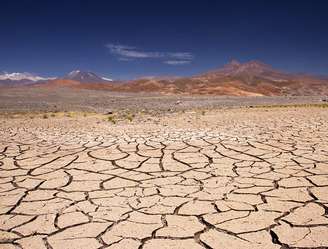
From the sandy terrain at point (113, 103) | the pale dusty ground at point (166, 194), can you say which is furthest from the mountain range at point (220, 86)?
the pale dusty ground at point (166, 194)

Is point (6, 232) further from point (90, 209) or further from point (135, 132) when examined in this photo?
point (135, 132)

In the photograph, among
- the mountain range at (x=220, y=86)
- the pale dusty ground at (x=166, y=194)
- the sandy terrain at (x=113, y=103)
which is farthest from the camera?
the mountain range at (x=220, y=86)

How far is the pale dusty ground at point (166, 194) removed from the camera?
2412 millimetres

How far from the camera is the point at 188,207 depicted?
9.56 ft

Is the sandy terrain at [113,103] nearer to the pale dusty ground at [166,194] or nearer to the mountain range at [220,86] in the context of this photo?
the pale dusty ground at [166,194]

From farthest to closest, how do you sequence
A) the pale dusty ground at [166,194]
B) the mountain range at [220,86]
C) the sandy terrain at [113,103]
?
the mountain range at [220,86] < the sandy terrain at [113,103] < the pale dusty ground at [166,194]

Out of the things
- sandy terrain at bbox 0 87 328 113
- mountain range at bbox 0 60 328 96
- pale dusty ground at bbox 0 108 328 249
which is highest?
mountain range at bbox 0 60 328 96

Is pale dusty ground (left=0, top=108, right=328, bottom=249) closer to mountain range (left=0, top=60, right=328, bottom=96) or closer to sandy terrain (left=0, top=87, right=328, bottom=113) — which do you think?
sandy terrain (left=0, top=87, right=328, bottom=113)

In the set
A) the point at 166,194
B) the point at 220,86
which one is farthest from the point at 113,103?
the point at 220,86

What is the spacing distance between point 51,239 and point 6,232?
39 centimetres

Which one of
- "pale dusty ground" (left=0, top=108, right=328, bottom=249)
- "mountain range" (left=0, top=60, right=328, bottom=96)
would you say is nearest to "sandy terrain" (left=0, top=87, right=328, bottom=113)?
"pale dusty ground" (left=0, top=108, right=328, bottom=249)

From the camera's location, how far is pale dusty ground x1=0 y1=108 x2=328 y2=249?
2.41m

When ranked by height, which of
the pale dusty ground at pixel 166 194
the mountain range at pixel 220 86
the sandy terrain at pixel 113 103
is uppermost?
the mountain range at pixel 220 86

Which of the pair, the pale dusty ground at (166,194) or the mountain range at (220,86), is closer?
the pale dusty ground at (166,194)
